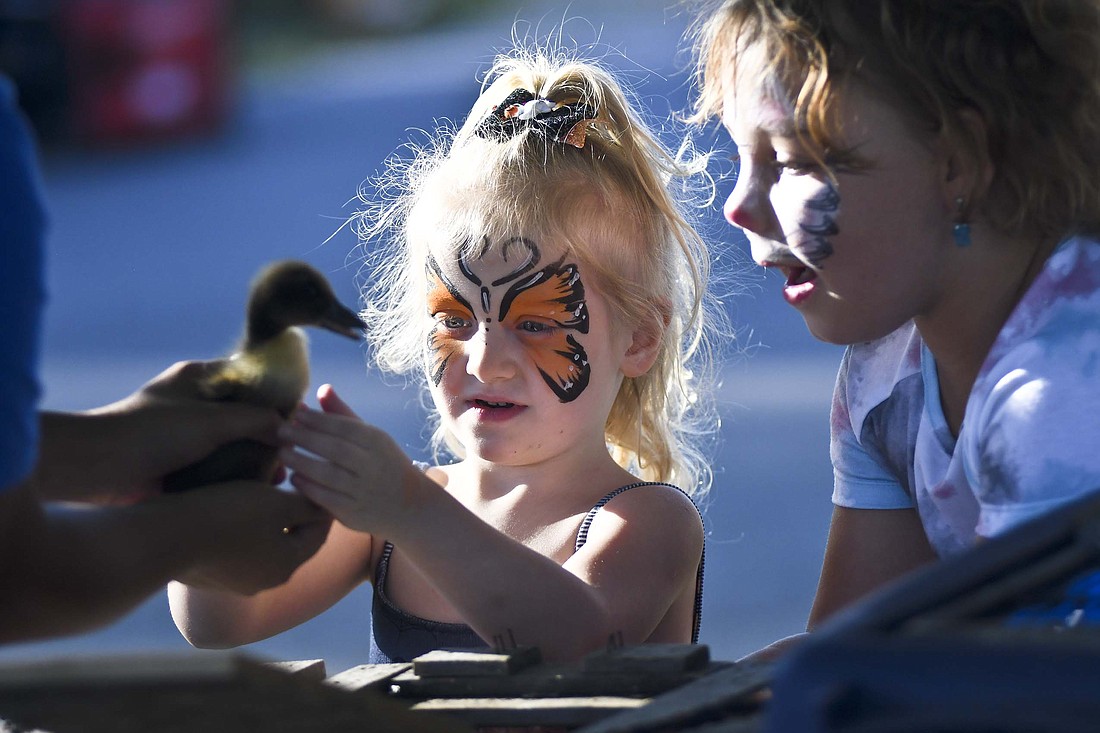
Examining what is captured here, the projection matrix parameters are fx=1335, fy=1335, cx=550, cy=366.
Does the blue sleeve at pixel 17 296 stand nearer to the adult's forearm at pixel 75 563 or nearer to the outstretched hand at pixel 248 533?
the adult's forearm at pixel 75 563

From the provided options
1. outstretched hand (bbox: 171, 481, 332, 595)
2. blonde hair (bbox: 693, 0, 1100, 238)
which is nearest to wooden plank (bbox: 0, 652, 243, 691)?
outstretched hand (bbox: 171, 481, 332, 595)

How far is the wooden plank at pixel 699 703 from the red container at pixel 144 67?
1159cm

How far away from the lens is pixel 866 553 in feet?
7.62

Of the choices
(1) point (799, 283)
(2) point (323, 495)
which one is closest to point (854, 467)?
(1) point (799, 283)

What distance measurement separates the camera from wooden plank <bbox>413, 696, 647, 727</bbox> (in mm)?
1584

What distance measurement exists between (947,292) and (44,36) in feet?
36.3

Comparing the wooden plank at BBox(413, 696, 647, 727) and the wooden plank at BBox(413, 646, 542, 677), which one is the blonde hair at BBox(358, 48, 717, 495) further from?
the wooden plank at BBox(413, 696, 647, 727)

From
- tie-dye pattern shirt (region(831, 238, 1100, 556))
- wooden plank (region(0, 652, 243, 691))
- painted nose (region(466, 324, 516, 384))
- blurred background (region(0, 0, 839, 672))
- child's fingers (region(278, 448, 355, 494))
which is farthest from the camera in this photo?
blurred background (region(0, 0, 839, 672))

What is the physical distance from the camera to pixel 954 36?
6.31ft

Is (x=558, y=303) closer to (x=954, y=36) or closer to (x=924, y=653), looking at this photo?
(x=954, y=36)

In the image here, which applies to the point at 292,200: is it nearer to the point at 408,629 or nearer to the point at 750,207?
the point at 408,629

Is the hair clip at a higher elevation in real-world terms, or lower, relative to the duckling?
higher

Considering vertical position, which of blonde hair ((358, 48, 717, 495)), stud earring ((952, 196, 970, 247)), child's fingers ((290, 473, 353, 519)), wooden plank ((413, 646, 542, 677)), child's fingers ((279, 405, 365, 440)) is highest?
blonde hair ((358, 48, 717, 495))

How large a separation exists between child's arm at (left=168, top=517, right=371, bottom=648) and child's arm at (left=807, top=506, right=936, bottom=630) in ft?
2.73
